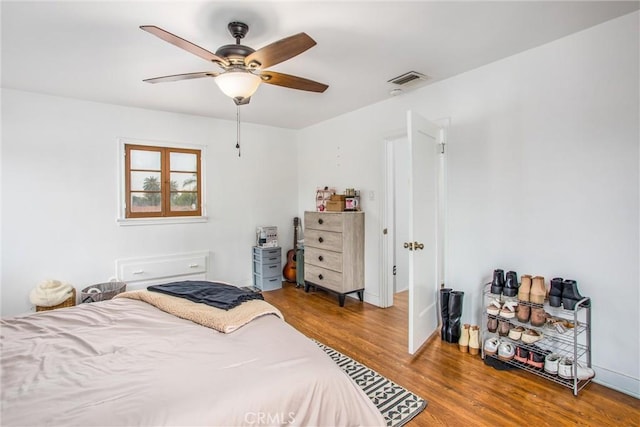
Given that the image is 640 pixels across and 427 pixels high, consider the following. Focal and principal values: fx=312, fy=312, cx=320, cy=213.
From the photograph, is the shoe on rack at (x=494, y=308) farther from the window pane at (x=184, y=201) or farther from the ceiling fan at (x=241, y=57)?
the window pane at (x=184, y=201)

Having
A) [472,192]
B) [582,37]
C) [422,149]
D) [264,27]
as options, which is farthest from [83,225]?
[582,37]

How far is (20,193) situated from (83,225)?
0.62 metres

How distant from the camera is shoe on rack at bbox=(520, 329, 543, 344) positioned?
2285mm

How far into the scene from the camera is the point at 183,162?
4258mm

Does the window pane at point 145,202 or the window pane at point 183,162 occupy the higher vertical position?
the window pane at point 183,162

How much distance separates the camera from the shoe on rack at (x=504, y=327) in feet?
7.99

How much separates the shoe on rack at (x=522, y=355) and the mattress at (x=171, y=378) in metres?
1.65

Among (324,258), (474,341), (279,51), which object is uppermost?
(279,51)

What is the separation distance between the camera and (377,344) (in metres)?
2.82

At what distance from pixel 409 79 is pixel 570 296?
2.22 metres

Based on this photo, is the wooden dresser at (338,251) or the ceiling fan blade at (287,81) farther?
the wooden dresser at (338,251)

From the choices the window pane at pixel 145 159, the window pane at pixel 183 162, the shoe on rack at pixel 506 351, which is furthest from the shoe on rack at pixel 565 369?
the window pane at pixel 145 159

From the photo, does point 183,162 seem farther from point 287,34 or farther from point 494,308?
point 494,308

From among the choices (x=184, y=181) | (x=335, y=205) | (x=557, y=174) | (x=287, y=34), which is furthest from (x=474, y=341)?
(x=184, y=181)
